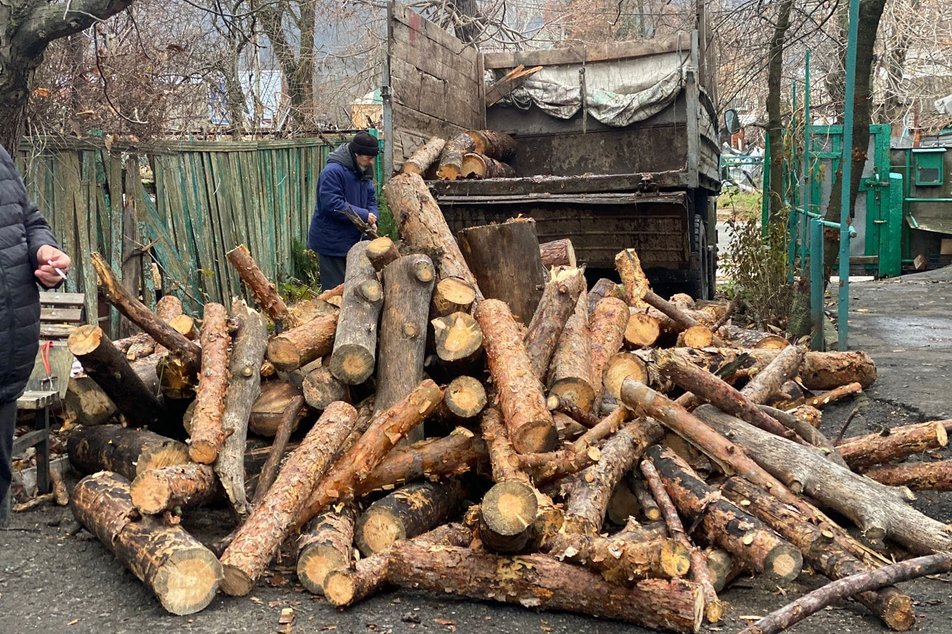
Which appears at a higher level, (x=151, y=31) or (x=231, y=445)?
(x=151, y=31)

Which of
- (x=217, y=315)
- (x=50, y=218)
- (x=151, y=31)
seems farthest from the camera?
(x=151, y=31)

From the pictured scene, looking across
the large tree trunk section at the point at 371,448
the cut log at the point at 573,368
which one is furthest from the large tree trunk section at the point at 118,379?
the cut log at the point at 573,368

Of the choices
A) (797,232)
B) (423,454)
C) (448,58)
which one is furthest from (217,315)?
(797,232)

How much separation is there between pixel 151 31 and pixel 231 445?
Answer: 32.5ft

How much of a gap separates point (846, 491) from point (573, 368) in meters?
1.40

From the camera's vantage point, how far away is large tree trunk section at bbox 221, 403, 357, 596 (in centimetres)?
347

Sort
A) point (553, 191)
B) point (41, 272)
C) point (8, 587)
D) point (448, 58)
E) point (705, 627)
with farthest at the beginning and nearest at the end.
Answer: point (448, 58) < point (553, 191) < point (41, 272) < point (8, 587) < point (705, 627)

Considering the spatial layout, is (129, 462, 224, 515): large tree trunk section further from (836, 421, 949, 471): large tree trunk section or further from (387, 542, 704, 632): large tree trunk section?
(836, 421, 949, 471): large tree trunk section

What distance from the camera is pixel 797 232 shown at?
10688mm

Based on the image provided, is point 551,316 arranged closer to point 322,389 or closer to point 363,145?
point 322,389

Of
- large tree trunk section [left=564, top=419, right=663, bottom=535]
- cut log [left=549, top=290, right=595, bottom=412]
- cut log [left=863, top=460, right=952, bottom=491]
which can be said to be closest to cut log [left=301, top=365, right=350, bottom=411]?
cut log [left=549, top=290, right=595, bottom=412]

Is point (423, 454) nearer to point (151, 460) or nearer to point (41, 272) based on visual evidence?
point (151, 460)

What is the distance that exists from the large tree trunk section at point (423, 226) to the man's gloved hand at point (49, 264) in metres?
1.98

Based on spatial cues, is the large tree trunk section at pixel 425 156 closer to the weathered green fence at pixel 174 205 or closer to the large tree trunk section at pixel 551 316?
the weathered green fence at pixel 174 205
